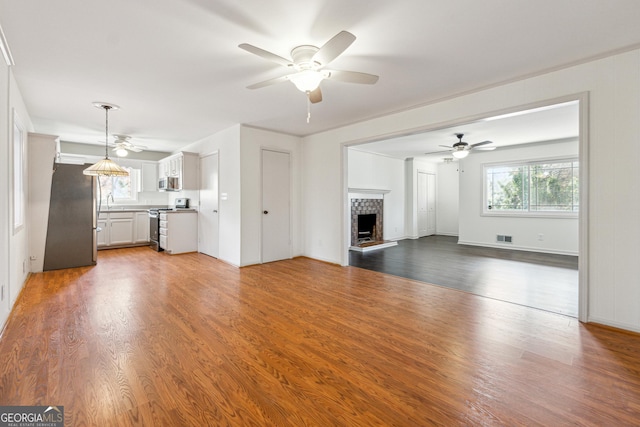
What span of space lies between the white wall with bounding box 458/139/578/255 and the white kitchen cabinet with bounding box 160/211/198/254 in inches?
271

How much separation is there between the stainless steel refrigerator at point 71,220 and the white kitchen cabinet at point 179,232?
50.8 inches

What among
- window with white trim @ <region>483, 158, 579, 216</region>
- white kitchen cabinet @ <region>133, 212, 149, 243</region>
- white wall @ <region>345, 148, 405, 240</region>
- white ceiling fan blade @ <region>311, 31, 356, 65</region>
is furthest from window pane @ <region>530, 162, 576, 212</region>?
white kitchen cabinet @ <region>133, 212, 149, 243</region>

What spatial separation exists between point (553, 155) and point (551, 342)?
5.80 meters

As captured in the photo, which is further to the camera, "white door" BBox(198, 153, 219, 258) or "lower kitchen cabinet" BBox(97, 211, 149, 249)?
"lower kitchen cabinet" BBox(97, 211, 149, 249)

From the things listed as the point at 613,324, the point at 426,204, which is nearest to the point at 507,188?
the point at 426,204

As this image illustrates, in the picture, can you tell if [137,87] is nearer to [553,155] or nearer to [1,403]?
[1,403]

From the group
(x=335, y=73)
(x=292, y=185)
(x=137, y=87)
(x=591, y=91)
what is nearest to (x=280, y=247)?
(x=292, y=185)

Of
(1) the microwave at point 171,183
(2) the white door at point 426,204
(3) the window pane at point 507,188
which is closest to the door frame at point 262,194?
(1) the microwave at point 171,183

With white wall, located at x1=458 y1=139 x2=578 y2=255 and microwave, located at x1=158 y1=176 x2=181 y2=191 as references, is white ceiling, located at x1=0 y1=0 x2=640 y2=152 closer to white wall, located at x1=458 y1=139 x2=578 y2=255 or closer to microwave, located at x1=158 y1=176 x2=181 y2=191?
microwave, located at x1=158 y1=176 x2=181 y2=191

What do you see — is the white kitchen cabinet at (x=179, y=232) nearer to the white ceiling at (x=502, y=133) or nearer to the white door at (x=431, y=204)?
the white ceiling at (x=502, y=133)

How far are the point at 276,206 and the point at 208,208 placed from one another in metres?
1.63

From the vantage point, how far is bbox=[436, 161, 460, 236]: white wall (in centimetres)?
966

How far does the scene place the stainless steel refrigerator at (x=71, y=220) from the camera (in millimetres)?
4828

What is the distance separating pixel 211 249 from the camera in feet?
19.9
